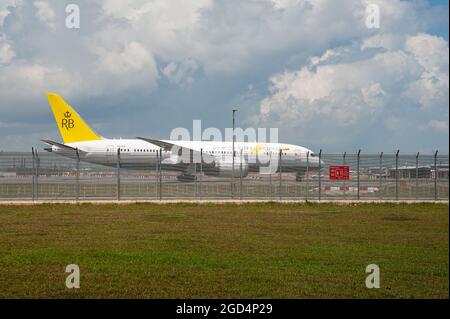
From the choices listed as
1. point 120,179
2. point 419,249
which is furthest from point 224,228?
point 120,179

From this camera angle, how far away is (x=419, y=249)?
10.8 metres

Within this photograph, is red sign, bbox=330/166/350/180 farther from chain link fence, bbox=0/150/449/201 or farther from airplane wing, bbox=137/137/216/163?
airplane wing, bbox=137/137/216/163

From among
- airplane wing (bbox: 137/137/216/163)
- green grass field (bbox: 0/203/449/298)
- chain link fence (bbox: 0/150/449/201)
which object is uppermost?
airplane wing (bbox: 137/137/216/163)

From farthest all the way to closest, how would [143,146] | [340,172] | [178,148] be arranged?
[143,146] → [178,148] → [340,172]

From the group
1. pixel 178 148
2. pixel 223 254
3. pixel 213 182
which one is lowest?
pixel 223 254

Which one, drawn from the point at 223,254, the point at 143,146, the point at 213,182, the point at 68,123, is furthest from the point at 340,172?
the point at 68,123

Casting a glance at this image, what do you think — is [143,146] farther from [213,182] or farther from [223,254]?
[223,254]

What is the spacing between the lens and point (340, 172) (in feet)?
82.9

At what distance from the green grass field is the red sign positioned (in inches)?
273

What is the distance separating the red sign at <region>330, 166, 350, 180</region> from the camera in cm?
2514

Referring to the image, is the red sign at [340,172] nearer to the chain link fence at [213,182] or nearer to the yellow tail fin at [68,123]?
the chain link fence at [213,182]

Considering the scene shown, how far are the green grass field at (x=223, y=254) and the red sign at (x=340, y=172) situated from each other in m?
6.94

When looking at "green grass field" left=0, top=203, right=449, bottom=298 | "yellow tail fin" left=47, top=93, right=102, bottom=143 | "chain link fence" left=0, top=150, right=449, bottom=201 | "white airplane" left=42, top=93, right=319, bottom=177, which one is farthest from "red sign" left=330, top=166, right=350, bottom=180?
"yellow tail fin" left=47, top=93, right=102, bottom=143

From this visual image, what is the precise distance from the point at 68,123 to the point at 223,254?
4265cm
